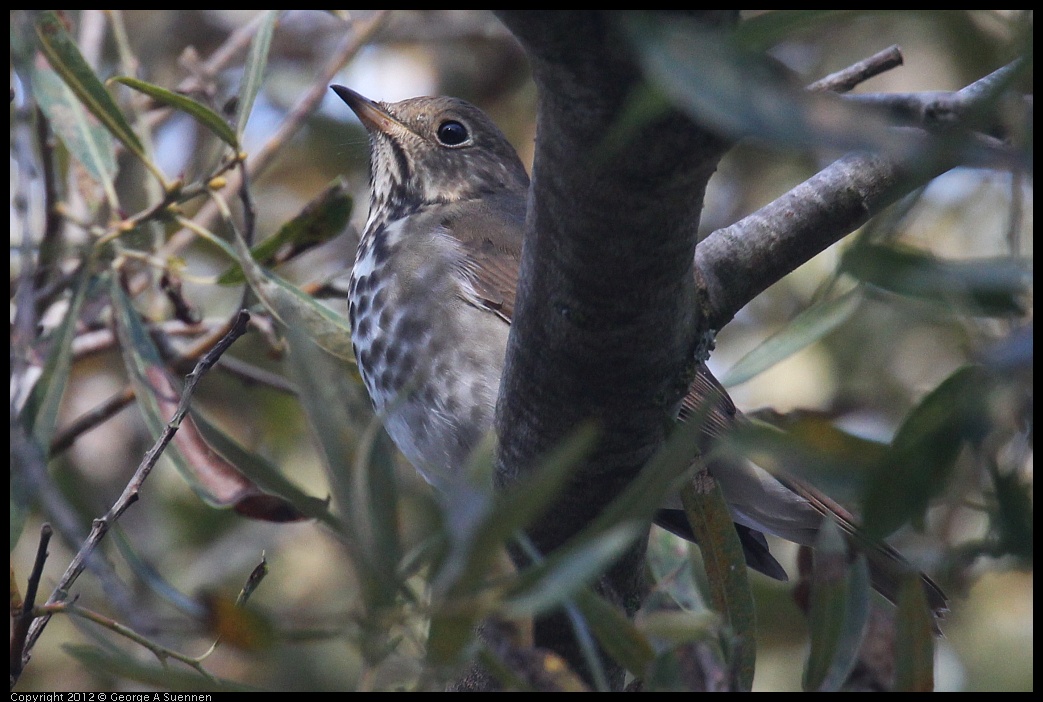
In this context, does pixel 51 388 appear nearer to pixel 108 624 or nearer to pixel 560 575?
pixel 108 624

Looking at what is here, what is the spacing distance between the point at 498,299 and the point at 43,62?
1598mm

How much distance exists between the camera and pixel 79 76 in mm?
2775

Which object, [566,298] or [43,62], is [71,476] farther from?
[566,298]

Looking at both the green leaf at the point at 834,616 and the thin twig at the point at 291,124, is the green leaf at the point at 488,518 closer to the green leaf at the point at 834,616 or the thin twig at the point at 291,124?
the green leaf at the point at 834,616

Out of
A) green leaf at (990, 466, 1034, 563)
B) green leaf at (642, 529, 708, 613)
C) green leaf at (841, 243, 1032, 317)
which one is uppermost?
green leaf at (841, 243, 1032, 317)

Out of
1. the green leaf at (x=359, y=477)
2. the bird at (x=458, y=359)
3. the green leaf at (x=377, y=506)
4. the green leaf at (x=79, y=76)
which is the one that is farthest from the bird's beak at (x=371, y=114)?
the green leaf at (x=377, y=506)

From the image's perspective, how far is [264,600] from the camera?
4082 millimetres

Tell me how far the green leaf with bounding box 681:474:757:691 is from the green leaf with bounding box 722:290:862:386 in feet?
2.75

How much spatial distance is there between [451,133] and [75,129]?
1.33m

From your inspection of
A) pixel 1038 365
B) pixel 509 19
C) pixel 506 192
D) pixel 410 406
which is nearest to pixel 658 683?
pixel 1038 365

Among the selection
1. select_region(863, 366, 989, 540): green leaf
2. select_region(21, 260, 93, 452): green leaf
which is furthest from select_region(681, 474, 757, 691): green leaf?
select_region(21, 260, 93, 452): green leaf

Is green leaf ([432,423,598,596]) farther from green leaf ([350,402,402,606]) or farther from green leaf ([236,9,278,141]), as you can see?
green leaf ([236,9,278,141])

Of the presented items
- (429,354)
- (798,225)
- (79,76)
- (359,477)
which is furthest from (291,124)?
(359,477)

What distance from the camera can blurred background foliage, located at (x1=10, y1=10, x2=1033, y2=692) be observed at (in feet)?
4.02
